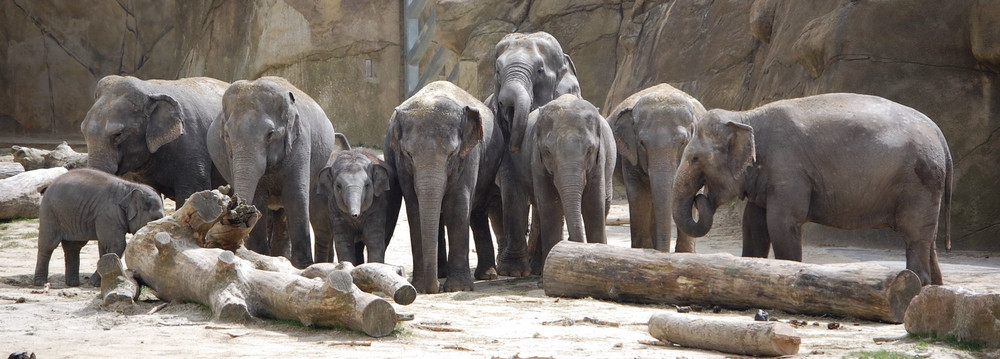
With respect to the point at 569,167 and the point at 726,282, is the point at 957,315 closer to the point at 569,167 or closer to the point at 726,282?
the point at 726,282

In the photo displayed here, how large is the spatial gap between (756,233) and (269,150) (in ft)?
11.4

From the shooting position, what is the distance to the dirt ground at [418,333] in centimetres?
539

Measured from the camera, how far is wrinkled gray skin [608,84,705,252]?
8.92 metres

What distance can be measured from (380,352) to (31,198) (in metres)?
8.30

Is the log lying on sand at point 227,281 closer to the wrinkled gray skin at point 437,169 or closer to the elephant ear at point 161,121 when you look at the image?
the wrinkled gray skin at point 437,169

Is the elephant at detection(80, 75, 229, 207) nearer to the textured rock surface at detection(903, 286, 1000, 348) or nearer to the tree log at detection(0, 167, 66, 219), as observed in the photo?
the tree log at detection(0, 167, 66, 219)

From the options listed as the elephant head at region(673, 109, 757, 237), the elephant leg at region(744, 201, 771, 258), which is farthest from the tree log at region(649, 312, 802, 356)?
the elephant leg at region(744, 201, 771, 258)

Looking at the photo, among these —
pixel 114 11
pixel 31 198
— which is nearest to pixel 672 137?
pixel 31 198

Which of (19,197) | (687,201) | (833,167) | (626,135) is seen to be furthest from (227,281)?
(19,197)

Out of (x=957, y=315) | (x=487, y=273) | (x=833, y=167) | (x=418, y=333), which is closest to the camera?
(x=957, y=315)

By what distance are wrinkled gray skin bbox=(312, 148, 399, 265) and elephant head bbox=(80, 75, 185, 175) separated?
1.46 metres

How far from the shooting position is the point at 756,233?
8359mm

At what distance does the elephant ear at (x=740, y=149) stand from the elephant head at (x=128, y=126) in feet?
14.4

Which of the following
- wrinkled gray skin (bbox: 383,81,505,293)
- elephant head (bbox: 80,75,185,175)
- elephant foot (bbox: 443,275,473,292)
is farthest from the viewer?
elephant head (bbox: 80,75,185,175)
